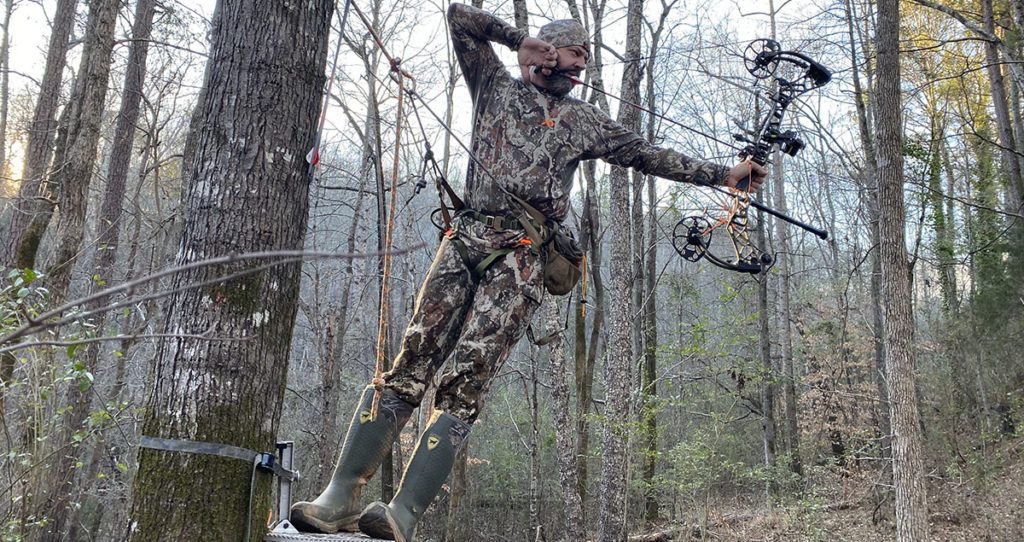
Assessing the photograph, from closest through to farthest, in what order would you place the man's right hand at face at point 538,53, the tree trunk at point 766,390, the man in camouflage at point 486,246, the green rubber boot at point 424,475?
the green rubber boot at point 424,475 < the man in camouflage at point 486,246 < the man's right hand at face at point 538,53 < the tree trunk at point 766,390

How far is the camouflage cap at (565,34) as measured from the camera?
370 cm

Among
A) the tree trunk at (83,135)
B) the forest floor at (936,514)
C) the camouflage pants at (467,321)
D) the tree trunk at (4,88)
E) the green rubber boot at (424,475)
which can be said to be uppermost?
the tree trunk at (4,88)

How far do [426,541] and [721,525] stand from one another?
17.5 feet

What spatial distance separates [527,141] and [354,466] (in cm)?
173

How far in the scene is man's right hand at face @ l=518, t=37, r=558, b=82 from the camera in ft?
11.8

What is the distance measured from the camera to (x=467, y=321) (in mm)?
3357

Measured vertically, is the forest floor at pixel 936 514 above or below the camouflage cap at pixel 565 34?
below

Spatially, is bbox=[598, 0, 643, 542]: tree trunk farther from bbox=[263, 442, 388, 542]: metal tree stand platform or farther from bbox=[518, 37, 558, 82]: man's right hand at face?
bbox=[263, 442, 388, 542]: metal tree stand platform

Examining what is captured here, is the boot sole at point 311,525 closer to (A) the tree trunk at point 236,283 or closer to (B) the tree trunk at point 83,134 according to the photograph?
(A) the tree trunk at point 236,283

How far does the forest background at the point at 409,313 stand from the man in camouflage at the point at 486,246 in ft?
1.01

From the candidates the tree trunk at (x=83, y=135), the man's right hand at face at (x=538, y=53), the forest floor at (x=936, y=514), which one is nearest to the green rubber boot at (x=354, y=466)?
the man's right hand at face at (x=538, y=53)

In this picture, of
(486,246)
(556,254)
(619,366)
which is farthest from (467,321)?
(619,366)

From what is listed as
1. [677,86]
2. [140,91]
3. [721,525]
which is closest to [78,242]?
[140,91]

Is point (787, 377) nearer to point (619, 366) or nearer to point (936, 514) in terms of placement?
point (936, 514)
